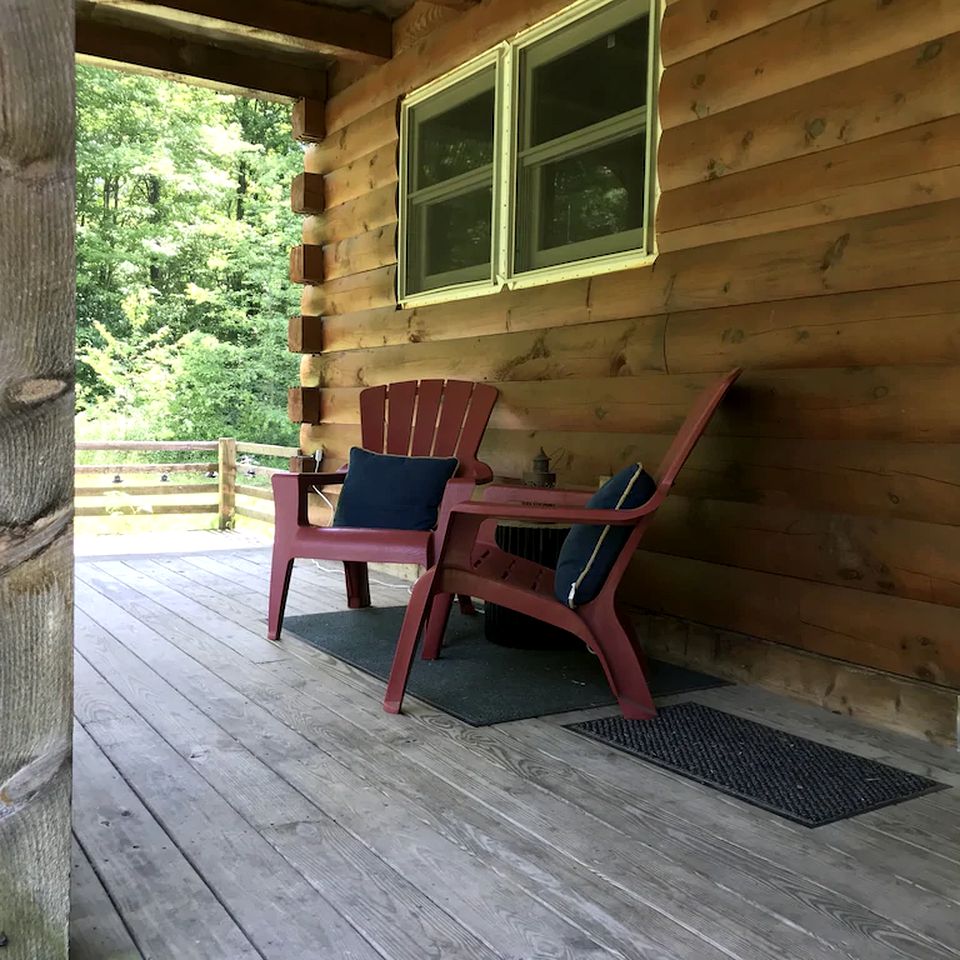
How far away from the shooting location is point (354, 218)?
496 centimetres

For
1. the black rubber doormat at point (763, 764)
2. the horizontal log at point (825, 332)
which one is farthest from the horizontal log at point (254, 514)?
the black rubber doormat at point (763, 764)

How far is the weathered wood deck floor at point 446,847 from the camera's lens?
4.45 ft

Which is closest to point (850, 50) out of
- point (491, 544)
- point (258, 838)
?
point (491, 544)

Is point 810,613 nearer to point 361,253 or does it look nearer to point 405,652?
point 405,652

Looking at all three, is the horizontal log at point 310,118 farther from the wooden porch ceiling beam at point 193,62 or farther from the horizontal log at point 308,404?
the horizontal log at point 308,404

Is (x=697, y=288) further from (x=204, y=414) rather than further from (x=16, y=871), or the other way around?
(x=204, y=414)

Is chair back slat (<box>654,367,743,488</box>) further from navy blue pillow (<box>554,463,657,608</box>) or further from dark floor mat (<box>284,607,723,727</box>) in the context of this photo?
dark floor mat (<box>284,607,723,727</box>)

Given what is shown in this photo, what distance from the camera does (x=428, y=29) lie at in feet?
14.1

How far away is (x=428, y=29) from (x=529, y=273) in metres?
1.43

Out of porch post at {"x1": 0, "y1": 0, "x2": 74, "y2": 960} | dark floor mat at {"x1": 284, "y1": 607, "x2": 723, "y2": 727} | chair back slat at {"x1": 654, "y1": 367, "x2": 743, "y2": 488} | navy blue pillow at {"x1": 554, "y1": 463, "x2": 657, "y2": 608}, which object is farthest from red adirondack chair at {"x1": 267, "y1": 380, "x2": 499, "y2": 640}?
porch post at {"x1": 0, "y1": 0, "x2": 74, "y2": 960}

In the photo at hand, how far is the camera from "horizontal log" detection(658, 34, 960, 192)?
2256mm

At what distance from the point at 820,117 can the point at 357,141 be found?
9.63 ft

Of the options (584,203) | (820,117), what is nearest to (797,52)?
(820,117)

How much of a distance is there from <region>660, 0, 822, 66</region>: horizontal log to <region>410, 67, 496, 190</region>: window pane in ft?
3.54
